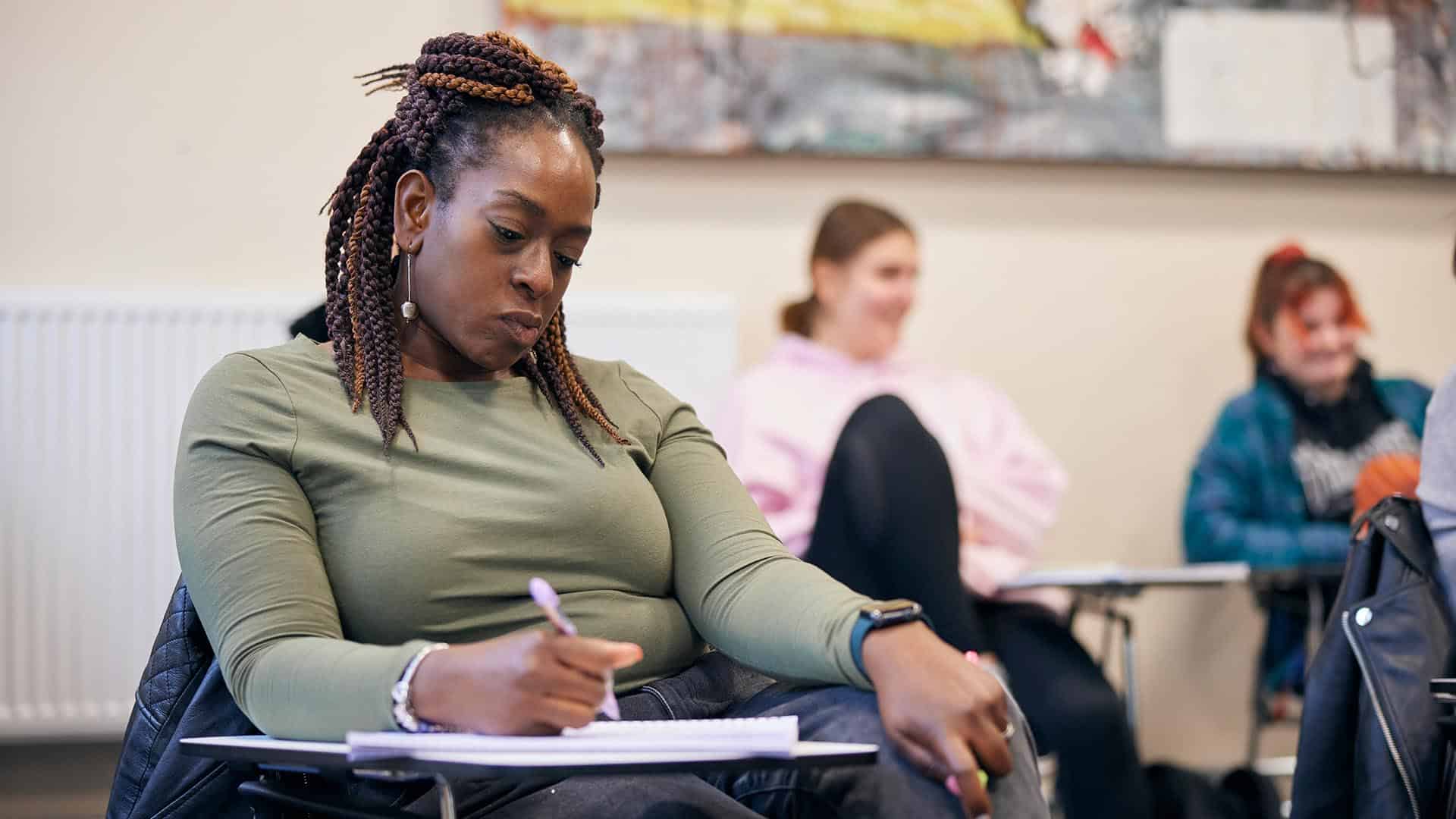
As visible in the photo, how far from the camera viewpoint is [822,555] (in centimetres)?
206

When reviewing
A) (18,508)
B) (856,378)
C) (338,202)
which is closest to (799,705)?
(338,202)

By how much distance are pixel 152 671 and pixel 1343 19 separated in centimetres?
291

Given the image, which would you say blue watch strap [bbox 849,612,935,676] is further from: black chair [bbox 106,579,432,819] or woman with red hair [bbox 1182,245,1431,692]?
woman with red hair [bbox 1182,245,1431,692]

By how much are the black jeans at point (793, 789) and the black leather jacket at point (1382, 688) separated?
56cm

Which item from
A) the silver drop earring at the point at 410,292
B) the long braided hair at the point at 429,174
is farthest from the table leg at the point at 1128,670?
the silver drop earring at the point at 410,292

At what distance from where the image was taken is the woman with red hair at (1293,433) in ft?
9.39

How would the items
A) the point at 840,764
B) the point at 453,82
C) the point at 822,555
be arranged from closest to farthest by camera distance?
the point at 840,764 → the point at 453,82 → the point at 822,555

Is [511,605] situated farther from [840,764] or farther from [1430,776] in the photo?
[1430,776]

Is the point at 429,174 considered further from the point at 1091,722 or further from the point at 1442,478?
the point at 1091,722

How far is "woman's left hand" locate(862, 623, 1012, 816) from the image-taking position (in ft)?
3.06

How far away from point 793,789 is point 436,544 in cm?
35

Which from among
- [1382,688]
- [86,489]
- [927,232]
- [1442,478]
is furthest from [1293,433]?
[86,489]

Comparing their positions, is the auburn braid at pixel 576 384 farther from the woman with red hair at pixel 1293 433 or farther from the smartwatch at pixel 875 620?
the woman with red hair at pixel 1293 433

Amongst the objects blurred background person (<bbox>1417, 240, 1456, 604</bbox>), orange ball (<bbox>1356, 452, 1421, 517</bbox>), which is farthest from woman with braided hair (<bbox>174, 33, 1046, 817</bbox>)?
orange ball (<bbox>1356, 452, 1421, 517</bbox>)
